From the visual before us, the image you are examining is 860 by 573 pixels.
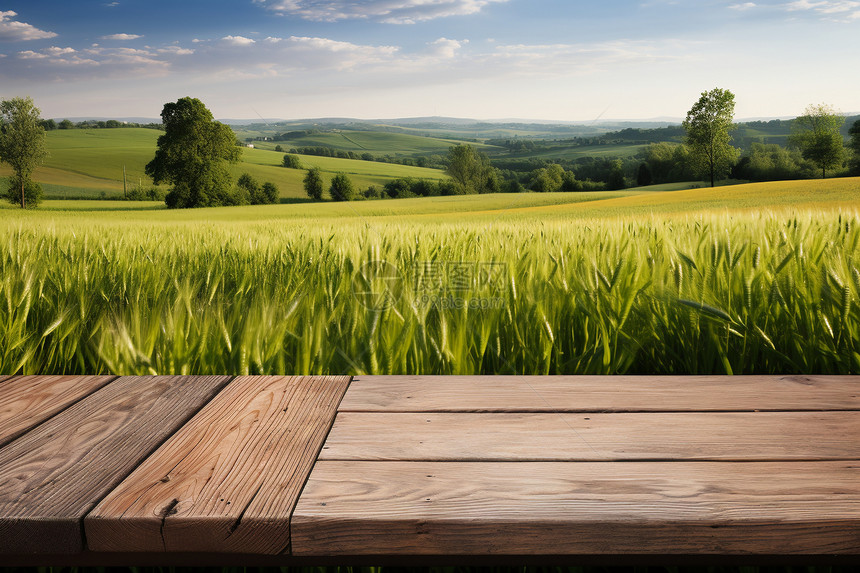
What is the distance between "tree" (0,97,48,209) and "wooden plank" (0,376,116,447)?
45.1m

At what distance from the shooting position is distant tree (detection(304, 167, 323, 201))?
41.0m

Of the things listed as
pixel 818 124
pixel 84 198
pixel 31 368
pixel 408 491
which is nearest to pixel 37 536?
pixel 408 491

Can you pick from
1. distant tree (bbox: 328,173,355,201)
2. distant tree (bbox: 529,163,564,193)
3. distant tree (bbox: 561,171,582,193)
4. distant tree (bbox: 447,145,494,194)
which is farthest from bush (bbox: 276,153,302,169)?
distant tree (bbox: 561,171,582,193)

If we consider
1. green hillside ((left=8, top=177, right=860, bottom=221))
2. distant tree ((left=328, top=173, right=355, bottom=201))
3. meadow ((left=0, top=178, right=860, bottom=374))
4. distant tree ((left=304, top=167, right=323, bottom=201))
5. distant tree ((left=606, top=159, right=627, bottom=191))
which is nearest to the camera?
meadow ((left=0, top=178, right=860, bottom=374))

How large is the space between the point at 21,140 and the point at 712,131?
46149 mm

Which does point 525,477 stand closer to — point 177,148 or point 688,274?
point 688,274

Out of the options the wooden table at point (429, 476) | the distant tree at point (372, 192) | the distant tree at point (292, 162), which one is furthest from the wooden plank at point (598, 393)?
the distant tree at point (292, 162)

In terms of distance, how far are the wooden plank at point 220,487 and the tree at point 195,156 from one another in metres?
37.6

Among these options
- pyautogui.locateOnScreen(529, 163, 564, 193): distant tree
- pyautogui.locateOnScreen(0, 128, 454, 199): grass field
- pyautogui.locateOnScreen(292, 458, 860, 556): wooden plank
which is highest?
pyautogui.locateOnScreen(0, 128, 454, 199): grass field

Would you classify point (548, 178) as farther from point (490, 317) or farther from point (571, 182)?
point (490, 317)

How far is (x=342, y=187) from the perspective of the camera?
119 feet

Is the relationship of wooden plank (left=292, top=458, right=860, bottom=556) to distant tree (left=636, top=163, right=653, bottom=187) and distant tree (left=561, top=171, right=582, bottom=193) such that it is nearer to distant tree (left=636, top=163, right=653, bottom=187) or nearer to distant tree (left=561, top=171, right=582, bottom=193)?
distant tree (left=561, top=171, right=582, bottom=193)

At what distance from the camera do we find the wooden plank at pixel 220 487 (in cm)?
69

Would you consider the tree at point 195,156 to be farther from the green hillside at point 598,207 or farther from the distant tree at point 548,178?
the distant tree at point 548,178
